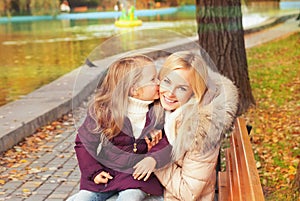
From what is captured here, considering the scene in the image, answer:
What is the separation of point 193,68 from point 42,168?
331 centimetres

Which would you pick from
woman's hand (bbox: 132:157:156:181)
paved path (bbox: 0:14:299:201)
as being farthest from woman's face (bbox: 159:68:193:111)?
paved path (bbox: 0:14:299:201)

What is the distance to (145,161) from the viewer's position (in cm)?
296

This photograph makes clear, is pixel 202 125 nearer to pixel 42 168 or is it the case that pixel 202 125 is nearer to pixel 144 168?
pixel 144 168

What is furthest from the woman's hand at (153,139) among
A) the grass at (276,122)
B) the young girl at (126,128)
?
the grass at (276,122)

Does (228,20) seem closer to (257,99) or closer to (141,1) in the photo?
(257,99)

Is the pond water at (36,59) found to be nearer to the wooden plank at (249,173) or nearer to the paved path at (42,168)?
the wooden plank at (249,173)

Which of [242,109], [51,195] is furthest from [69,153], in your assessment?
[242,109]

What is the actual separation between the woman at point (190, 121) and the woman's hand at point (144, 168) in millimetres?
62

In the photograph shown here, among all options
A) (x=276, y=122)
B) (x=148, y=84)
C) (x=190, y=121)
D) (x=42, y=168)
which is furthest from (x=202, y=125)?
(x=276, y=122)

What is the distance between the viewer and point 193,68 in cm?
287

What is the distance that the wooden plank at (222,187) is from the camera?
331cm

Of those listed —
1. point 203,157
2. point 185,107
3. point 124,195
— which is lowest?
point 124,195

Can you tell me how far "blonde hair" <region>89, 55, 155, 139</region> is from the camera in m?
2.98

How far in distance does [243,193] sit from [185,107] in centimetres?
46
